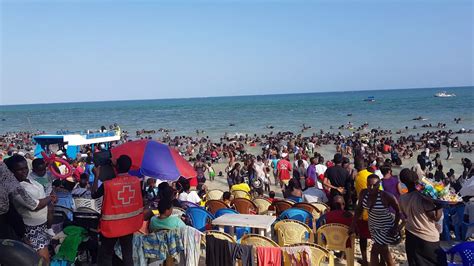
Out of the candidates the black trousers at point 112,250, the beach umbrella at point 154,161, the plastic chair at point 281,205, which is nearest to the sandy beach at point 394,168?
the plastic chair at point 281,205

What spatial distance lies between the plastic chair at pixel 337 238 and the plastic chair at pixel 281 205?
4.47ft

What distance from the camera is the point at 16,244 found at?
11.8ft

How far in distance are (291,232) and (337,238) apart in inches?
24.0

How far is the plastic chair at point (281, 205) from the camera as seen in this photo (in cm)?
692

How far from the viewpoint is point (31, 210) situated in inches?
168

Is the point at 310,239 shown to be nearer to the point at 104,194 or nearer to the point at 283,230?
the point at 283,230

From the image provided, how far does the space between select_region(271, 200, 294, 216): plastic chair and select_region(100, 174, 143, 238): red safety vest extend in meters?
3.00

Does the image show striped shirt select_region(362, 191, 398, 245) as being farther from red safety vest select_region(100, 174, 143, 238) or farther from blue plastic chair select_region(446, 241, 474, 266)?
red safety vest select_region(100, 174, 143, 238)

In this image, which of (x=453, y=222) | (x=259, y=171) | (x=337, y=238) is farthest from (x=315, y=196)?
(x=259, y=171)

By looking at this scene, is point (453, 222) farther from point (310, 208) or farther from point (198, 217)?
point (198, 217)

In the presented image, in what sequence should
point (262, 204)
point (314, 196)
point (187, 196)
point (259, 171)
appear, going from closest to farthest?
point (262, 204) < point (187, 196) < point (314, 196) < point (259, 171)

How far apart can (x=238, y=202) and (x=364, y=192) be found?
2656 millimetres

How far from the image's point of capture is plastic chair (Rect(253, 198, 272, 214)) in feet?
24.1

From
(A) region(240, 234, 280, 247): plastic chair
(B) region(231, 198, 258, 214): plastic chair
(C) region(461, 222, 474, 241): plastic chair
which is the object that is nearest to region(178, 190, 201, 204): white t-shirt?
(B) region(231, 198, 258, 214): plastic chair
